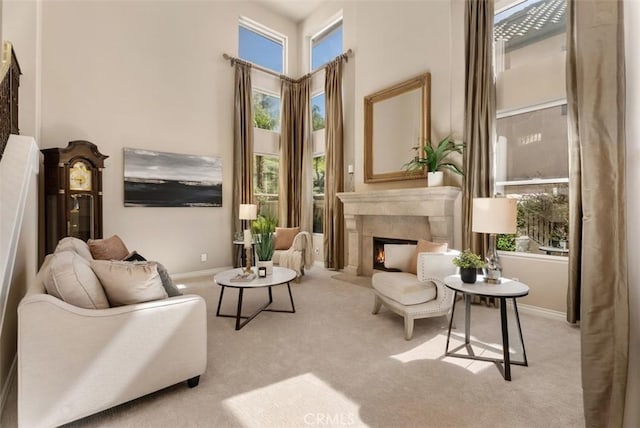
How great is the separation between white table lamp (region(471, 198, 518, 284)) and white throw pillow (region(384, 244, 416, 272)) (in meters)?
0.90

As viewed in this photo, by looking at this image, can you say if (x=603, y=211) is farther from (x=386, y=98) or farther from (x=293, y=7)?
(x=293, y=7)

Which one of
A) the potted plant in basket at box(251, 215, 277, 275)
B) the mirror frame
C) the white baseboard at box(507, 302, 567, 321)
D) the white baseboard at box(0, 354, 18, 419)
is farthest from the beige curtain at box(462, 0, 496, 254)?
the white baseboard at box(0, 354, 18, 419)

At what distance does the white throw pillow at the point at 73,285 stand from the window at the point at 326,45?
571cm

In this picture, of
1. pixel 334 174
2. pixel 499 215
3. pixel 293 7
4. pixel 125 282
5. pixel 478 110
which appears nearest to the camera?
pixel 125 282

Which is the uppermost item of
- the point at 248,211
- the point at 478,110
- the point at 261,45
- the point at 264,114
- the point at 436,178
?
the point at 261,45

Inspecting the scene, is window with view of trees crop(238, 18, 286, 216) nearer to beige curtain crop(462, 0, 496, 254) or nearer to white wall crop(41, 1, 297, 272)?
white wall crop(41, 1, 297, 272)

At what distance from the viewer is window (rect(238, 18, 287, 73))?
6012mm

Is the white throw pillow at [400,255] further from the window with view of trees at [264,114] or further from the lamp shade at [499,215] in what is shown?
the window with view of trees at [264,114]

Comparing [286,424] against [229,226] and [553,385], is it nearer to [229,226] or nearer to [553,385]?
[553,385]

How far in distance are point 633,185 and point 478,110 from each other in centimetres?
288

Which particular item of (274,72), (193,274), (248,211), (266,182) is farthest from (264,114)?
(193,274)

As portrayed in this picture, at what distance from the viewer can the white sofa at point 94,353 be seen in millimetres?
1463

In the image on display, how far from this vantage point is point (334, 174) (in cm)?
565

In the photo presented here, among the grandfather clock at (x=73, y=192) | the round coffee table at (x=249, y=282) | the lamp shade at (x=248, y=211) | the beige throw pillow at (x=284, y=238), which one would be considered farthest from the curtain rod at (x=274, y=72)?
the round coffee table at (x=249, y=282)
